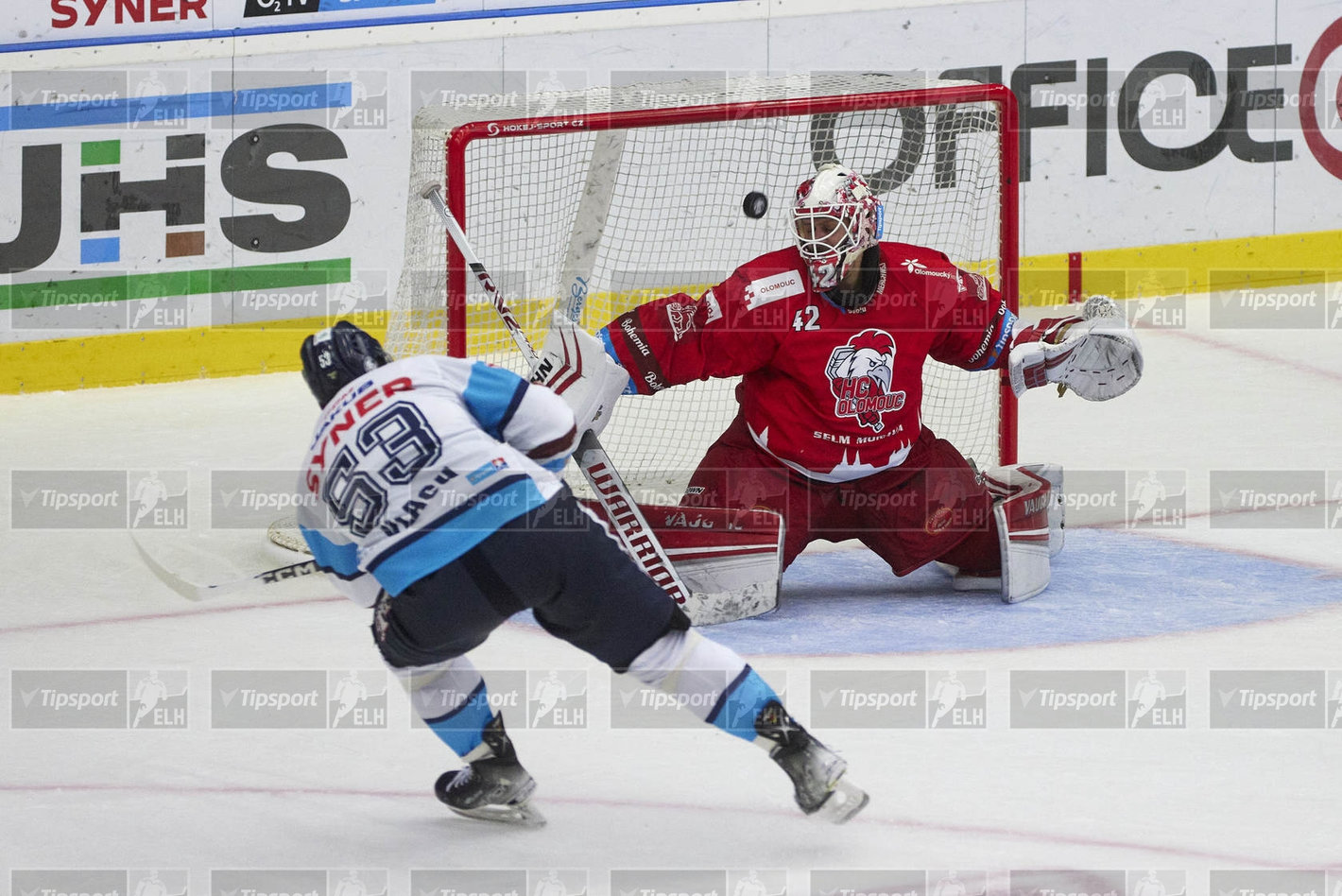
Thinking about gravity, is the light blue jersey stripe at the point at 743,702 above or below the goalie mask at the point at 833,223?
below

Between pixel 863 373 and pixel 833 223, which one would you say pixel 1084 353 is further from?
pixel 833 223

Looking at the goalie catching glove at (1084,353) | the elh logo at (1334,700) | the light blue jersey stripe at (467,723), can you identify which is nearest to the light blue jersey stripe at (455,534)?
the light blue jersey stripe at (467,723)

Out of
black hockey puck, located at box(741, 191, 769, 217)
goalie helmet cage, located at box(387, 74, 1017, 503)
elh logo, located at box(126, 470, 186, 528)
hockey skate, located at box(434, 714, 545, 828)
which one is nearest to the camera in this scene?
hockey skate, located at box(434, 714, 545, 828)
